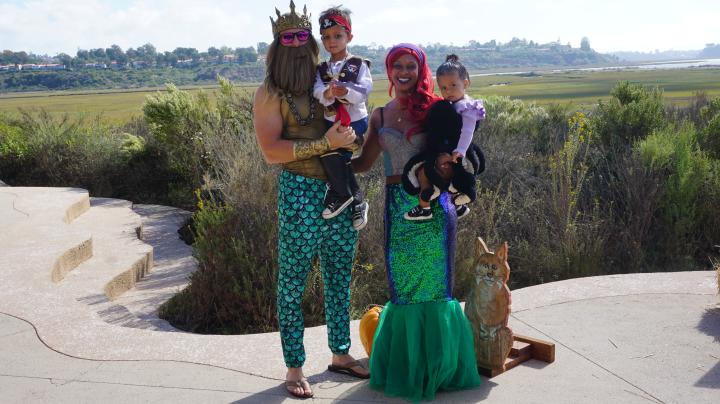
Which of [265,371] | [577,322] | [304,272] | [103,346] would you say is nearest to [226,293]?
[103,346]

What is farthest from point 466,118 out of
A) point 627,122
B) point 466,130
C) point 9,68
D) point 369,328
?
point 9,68

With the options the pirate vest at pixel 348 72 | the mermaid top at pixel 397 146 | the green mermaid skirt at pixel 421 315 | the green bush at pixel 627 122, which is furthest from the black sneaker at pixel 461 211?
the green bush at pixel 627 122

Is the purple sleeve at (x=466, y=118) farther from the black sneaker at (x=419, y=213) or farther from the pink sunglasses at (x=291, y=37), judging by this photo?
the pink sunglasses at (x=291, y=37)

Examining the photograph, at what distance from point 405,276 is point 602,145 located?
6.71 m

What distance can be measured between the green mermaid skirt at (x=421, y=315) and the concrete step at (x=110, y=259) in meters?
3.20

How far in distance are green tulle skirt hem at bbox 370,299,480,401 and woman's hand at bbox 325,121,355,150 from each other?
1.01 meters

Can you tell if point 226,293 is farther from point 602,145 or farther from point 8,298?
point 602,145

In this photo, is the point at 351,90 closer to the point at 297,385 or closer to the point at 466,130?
the point at 466,130

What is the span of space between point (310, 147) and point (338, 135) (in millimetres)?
159

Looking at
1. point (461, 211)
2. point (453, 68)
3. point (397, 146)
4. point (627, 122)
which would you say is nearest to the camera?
point (453, 68)

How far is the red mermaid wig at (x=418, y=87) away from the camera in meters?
3.65

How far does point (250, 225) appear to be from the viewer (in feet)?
21.4

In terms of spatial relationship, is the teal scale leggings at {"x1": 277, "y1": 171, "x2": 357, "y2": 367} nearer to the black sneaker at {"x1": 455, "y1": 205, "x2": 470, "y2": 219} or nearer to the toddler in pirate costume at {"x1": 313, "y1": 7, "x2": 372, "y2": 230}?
the toddler in pirate costume at {"x1": 313, "y1": 7, "x2": 372, "y2": 230}

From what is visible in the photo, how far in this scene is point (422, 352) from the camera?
3.89m
